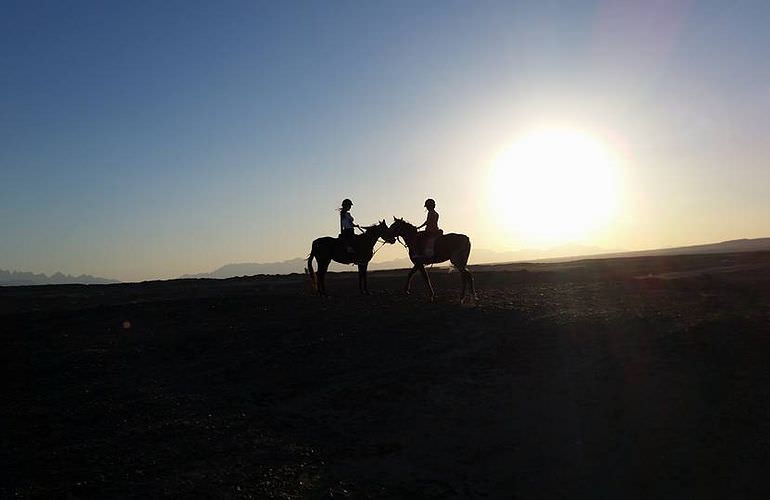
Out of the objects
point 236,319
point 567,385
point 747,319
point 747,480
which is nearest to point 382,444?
point 567,385

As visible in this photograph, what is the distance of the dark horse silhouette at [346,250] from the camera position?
21438 mm

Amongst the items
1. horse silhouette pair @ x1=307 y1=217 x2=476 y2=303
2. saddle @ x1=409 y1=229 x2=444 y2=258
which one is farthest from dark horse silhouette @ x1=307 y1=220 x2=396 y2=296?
saddle @ x1=409 y1=229 x2=444 y2=258

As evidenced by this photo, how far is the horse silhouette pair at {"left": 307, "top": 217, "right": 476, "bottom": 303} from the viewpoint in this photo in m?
20.1

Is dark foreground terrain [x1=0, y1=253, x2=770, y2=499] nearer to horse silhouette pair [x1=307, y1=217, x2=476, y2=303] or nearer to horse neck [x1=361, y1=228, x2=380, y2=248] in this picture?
horse silhouette pair [x1=307, y1=217, x2=476, y2=303]

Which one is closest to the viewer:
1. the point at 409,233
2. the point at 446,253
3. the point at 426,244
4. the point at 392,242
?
the point at 446,253

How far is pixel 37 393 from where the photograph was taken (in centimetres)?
1105

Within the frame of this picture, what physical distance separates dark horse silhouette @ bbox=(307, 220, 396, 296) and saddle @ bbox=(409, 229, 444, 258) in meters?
1.38

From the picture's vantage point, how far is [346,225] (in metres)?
21.5

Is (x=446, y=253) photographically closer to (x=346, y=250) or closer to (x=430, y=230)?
(x=430, y=230)

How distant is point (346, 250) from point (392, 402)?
35.9ft

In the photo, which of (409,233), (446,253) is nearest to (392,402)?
(446,253)

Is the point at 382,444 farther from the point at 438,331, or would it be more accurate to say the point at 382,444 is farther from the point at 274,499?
the point at 438,331

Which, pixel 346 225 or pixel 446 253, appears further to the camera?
pixel 346 225

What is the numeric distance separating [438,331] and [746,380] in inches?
274
